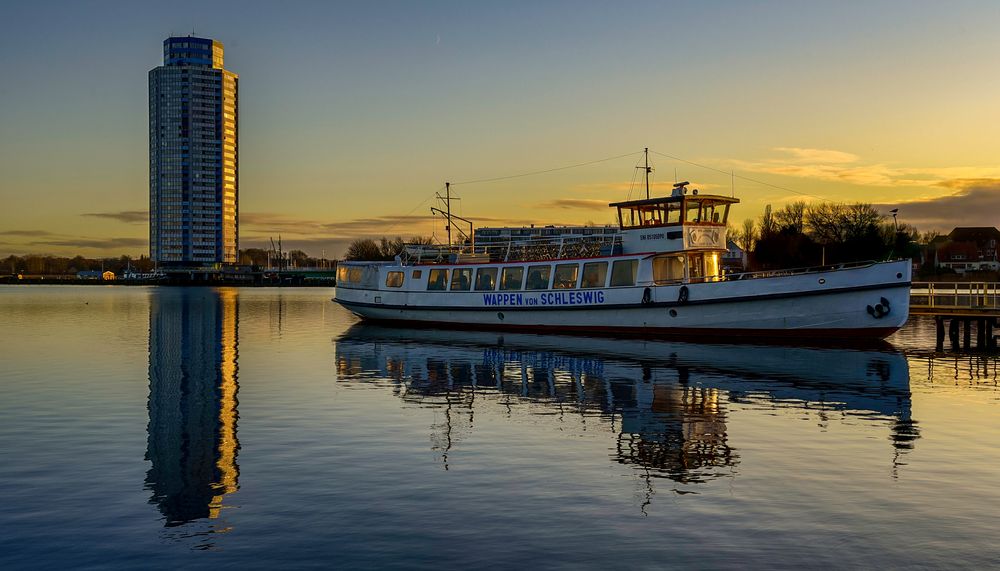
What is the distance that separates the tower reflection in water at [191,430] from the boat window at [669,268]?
21222 millimetres

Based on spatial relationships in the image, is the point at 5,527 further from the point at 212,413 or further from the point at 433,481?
the point at 212,413

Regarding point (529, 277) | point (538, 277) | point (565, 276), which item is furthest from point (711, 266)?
point (529, 277)

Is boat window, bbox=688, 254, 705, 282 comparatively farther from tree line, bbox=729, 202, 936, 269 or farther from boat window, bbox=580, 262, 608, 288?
tree line, bbox=729, 202, 936, 269

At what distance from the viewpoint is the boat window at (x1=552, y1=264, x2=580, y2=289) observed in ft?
147

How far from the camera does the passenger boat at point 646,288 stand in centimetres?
3856

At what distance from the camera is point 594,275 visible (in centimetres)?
4403

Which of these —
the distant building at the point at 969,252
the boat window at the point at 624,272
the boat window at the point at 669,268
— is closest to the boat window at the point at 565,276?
the boat window at the point at 624,272

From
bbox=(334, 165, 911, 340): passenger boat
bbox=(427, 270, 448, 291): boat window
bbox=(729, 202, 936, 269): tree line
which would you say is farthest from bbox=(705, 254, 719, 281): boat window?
bbox=(729, 202, 936, 269): tree line

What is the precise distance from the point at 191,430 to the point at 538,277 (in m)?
29.0

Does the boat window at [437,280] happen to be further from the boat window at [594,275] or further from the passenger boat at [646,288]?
the boat window at [594,275]

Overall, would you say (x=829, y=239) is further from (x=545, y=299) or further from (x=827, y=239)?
(x=545, y=299)

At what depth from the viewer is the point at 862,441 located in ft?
57.3

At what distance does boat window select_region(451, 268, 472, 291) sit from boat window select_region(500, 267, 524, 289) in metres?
2.59

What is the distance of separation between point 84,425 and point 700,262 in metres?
32.0
